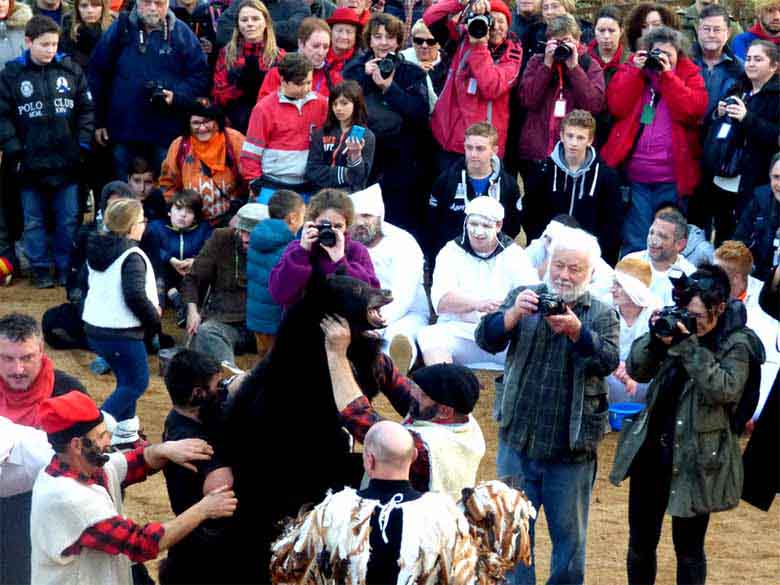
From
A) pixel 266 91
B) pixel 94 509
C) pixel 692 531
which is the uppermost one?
pixel 266 91

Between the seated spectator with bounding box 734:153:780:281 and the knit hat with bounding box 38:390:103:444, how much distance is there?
17.5ft

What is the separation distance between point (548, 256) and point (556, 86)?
145 centimetres

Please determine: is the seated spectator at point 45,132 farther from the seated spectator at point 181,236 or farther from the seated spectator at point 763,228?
the seated spectator at point 763,228

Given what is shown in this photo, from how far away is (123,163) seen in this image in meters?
10.5

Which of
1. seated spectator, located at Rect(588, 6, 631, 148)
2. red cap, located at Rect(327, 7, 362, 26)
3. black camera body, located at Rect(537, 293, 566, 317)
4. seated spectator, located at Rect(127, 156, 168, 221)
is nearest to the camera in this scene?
black camera body, located at Rect(537, 293, 566, 317)

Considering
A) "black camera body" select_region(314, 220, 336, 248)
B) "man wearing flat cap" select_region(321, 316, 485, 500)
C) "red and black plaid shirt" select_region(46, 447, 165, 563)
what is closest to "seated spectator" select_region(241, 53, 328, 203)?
"black camera body" select_region(314, 220, 336, 248)

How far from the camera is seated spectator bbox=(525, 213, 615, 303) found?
8.45m

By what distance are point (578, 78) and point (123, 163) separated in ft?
11.9

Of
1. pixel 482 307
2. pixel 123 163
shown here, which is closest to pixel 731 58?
pixel 482 307

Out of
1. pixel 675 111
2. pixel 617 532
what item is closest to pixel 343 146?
pixel 675 111

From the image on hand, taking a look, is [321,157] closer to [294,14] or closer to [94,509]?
[294,14]

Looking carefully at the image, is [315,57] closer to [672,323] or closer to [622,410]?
[622,410]

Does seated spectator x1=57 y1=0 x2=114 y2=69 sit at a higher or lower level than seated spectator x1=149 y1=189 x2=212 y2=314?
higher

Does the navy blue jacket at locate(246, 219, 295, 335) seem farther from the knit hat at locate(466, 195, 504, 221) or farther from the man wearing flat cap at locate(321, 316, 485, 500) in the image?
the man wearing flat cap at locate(321, 316, 485, 500)
